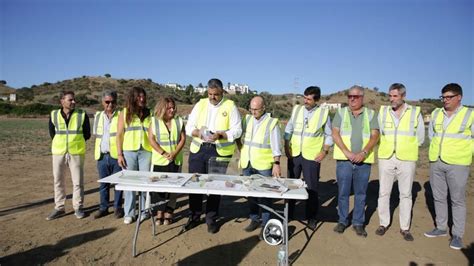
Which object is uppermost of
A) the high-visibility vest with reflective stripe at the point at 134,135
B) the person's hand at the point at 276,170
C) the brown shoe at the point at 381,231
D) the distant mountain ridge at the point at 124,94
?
the distant mountain ridge at the point at 124,94

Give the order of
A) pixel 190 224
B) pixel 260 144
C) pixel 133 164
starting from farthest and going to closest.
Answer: pixel 133 164 < pixel 190 224 < pixel 260 144

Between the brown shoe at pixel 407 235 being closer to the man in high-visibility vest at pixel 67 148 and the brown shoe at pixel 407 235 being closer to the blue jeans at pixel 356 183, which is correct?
the blue jeans at pixel 356 183

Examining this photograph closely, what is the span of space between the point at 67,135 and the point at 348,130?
14.6 feet

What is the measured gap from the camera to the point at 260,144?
4.81 meters

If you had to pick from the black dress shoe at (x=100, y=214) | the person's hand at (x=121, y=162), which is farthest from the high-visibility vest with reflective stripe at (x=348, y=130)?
the black dress shoe at (x=100, y=214)

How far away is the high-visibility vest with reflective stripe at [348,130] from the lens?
4871mm

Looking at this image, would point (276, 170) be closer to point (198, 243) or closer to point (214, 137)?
point (214, 137)

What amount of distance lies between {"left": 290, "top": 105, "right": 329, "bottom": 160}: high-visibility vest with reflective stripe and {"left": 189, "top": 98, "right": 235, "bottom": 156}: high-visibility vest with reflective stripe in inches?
42.1

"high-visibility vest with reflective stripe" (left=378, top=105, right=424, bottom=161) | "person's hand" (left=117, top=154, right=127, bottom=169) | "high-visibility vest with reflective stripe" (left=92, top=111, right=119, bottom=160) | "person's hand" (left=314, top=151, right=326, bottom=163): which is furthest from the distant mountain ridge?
"high-visibility vest with reflective stripe" (left=378, top=105, right=424, bottom=161)

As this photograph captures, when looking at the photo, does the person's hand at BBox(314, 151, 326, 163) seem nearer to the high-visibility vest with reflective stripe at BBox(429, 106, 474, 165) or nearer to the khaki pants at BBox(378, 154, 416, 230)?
the khaki pants at BBox(378, 154, 416, 230)

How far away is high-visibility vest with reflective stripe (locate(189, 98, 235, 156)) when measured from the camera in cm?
486

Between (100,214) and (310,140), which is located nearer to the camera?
(310,140)

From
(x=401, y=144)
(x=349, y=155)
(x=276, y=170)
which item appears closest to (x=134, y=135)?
(x=276, y=170)

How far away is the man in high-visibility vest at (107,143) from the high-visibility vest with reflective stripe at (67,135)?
27 centimetres
